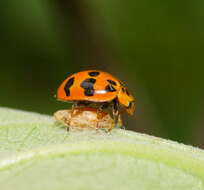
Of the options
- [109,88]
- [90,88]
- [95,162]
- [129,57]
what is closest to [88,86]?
[90,88]

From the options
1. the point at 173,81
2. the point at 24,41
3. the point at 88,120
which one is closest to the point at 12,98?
the point at 24,41

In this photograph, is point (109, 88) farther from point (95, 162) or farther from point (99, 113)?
point (95, 162)

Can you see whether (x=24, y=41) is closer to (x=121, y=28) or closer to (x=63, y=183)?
(x=121, y=28)

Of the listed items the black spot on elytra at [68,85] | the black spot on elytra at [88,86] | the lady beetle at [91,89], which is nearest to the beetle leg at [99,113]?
the lady beetle at [91,89]

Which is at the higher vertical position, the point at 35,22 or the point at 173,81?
the point at 35,22

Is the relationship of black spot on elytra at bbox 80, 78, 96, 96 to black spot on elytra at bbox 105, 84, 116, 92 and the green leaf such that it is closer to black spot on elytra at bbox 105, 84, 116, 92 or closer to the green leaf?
black spot on elytra at bbox 105, 84, 116, 92

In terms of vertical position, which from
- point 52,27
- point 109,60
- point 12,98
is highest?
point 52,27
